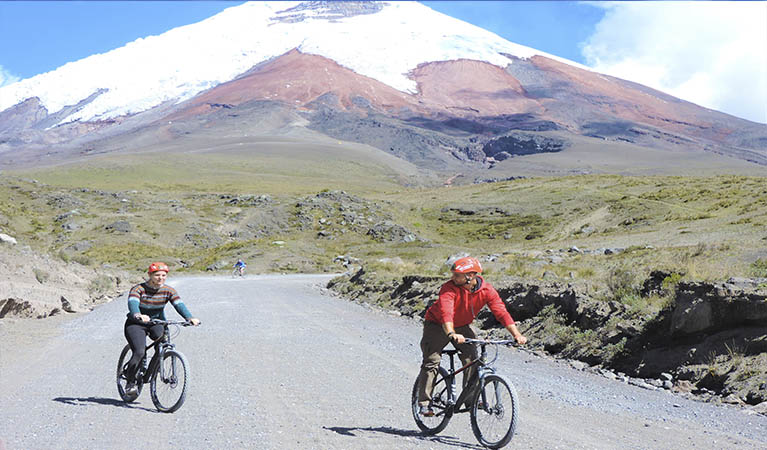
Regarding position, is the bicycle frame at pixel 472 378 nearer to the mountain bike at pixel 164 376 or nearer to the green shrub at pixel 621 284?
the mountain bike at pixel 164 376

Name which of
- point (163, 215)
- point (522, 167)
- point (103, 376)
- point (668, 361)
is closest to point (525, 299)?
point (668, 361)

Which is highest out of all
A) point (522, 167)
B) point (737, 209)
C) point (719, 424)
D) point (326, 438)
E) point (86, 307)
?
point (522, 167)

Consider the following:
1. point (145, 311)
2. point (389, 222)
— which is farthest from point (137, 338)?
point (389, 222)

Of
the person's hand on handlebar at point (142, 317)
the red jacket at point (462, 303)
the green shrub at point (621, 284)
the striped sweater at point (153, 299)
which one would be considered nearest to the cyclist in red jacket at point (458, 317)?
the red jacket at point (462, 303)

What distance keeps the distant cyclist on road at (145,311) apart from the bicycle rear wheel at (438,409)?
2.90 m

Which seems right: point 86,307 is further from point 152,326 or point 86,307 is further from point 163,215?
point 163,215

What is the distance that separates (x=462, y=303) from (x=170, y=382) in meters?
3.53

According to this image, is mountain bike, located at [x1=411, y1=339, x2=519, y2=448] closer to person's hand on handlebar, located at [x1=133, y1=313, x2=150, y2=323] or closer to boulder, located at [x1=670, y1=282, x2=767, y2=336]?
person's hand on handlebar, located at [x1=133, y1=313, x2=150, y2=323]

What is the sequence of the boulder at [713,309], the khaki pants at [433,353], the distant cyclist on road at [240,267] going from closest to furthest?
the khaki pants at [433,353] → the boulder at [713,309] → the distant cyclist on road at [240,267]

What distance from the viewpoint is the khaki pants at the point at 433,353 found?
663cm

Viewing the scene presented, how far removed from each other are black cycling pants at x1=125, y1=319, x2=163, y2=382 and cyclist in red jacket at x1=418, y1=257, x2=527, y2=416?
10.9 ft

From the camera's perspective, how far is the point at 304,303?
23.0m

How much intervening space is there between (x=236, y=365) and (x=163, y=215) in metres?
66.7

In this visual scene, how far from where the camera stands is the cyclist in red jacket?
6.36m
